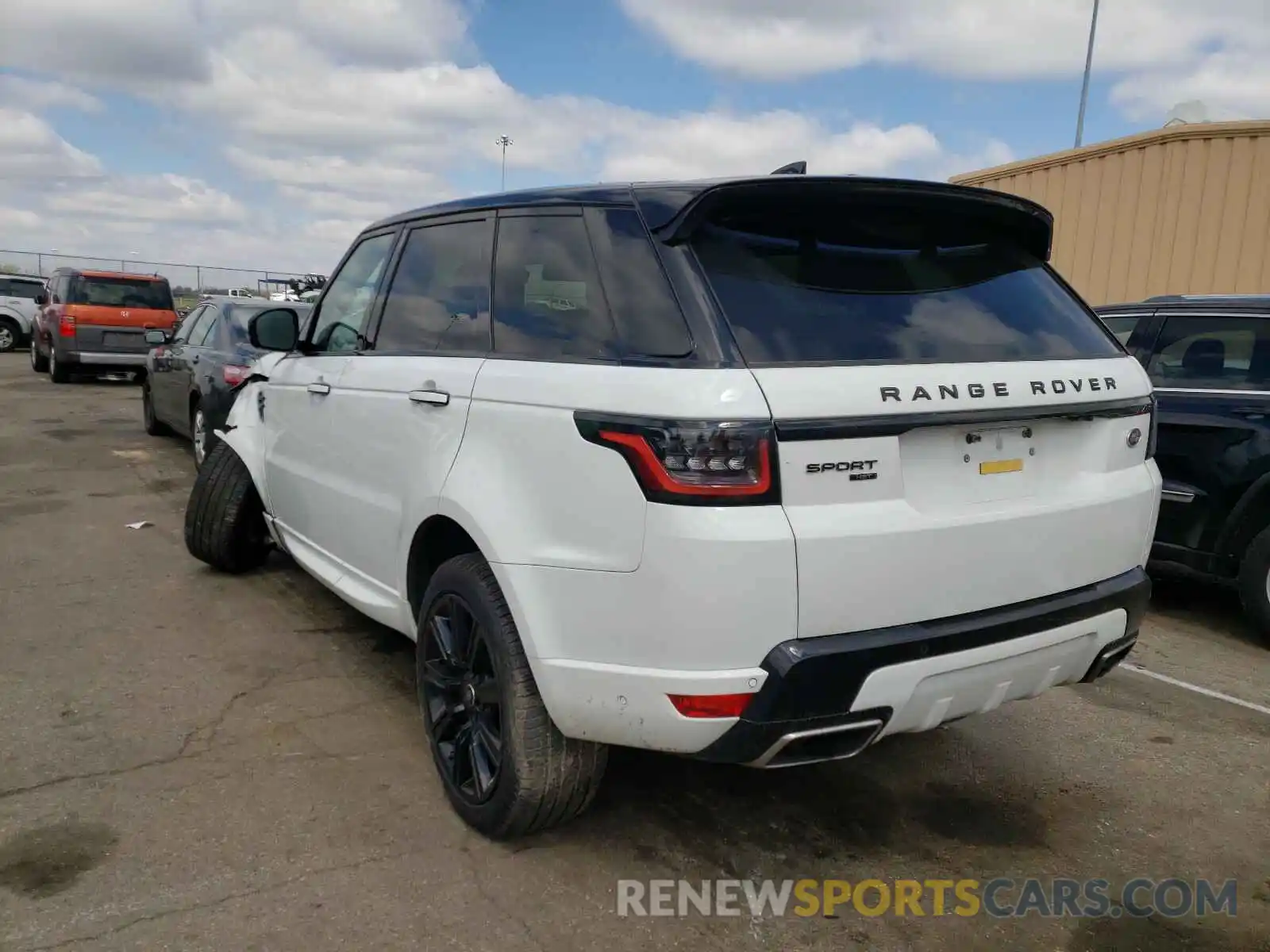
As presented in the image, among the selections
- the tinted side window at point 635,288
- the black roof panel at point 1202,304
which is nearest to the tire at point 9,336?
the black roof panel at point 1202,304

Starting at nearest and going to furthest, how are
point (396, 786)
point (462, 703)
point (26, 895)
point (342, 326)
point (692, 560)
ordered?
point (692, 560) → point (26, 895) → point (462, 703) → point (396, 786) → point (342, 326)

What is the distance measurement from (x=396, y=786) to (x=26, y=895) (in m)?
1.05

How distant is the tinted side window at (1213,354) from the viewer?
5234 millimetres

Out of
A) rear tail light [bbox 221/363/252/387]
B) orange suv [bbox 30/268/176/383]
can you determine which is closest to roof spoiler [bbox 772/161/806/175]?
rear tail light [bbox 221/363/252/387]

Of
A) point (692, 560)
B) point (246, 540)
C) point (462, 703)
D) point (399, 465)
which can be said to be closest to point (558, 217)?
point (399, 465)

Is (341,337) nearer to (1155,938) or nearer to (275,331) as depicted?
(275,331)

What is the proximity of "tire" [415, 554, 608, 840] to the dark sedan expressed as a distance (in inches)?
166

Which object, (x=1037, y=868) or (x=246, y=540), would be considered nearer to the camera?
(x=1037, y=868)

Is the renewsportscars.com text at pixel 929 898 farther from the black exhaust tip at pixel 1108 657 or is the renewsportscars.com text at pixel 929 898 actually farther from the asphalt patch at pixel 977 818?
the black exhaust tip at pixel 1108 657

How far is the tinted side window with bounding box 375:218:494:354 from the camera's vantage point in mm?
3207

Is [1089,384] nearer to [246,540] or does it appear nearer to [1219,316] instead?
[1219,316]

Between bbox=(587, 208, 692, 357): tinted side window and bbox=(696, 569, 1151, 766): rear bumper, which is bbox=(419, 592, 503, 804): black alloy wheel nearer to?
bbox=(696, 569, 1151, 766): rear bumper

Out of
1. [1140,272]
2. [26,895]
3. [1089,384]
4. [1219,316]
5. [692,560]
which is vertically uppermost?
[1140,272]

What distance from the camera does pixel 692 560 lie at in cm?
223
